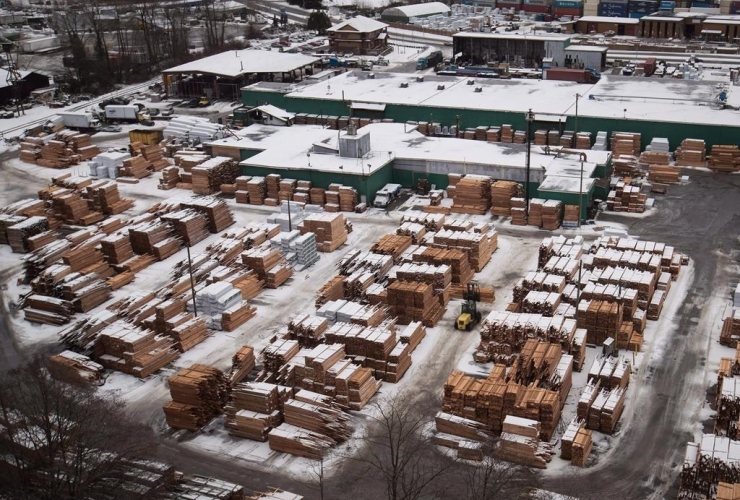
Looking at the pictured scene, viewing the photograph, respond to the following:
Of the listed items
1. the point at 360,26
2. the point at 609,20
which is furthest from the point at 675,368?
the point at 609,20

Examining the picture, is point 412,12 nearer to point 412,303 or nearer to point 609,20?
point 609,20

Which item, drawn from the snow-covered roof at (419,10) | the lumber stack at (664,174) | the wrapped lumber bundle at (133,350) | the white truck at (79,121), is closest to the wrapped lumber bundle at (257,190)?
the wrapped lumber bundle at (133,350)

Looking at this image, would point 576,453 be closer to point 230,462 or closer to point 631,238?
point 230,462

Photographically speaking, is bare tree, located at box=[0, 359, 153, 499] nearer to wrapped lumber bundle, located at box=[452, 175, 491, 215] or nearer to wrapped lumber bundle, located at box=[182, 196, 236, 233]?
wrapped lumber bundle, located at box=[182, 196, 236, 233]

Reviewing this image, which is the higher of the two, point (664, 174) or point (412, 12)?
point (412, 12)

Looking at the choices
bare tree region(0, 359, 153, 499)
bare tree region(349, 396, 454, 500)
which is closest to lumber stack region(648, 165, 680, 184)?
bare tree region(349, 396, 454, 500)

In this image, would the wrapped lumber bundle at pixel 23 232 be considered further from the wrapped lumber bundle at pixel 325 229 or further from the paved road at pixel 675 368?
the paved road at pixel 675 368
